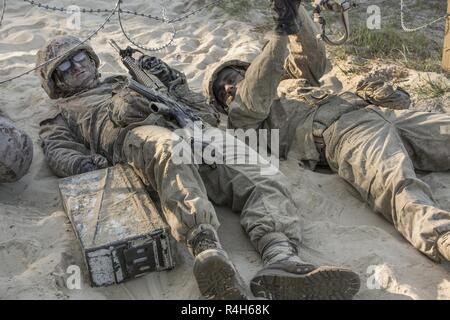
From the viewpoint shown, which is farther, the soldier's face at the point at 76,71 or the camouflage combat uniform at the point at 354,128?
the soldier's face at the point at 76,71

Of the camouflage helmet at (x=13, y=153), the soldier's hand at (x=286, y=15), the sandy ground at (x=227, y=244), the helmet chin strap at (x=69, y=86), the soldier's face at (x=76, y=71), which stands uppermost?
the soldier's hand at (x=286, y=15)

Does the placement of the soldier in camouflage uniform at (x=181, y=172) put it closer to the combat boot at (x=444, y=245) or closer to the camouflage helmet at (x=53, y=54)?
the camouflage helmet at (x=53, y=54)

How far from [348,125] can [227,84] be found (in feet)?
3.16

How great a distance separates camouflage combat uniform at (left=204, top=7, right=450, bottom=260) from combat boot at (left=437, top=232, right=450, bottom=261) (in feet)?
0.36

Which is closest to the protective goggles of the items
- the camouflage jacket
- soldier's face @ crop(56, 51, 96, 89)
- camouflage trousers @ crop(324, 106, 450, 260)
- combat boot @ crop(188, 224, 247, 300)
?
soldier's face @ crop(56, 51, 96, 89)

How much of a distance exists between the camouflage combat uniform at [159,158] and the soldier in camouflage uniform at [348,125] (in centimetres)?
39

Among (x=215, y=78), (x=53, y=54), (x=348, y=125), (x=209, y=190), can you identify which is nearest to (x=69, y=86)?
(x=53, y=54)

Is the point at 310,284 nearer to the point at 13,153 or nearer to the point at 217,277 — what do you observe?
the point at 217,277

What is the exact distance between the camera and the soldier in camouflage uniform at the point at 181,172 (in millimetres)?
2738

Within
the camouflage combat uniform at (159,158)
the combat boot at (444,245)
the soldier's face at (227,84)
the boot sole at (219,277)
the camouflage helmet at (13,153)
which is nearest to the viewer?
the boot sole at (219,277)

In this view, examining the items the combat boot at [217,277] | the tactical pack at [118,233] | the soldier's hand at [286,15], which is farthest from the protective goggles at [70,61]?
the combat boot at [217,277]

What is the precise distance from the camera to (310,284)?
273 centimetres
